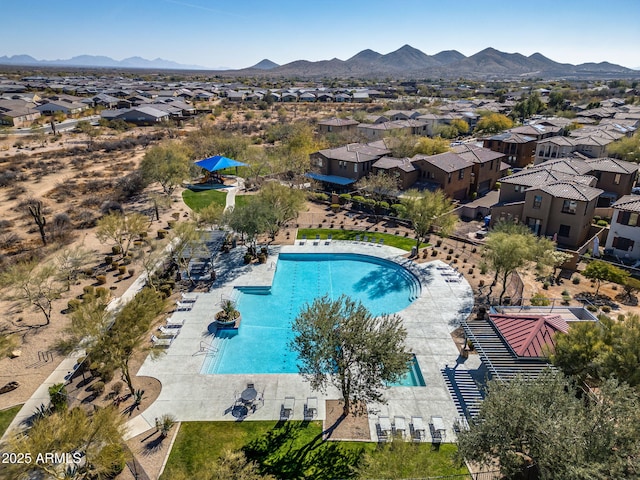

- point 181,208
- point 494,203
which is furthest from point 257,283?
point 494,203

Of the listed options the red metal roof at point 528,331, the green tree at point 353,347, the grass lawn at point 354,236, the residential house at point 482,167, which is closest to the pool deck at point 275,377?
the green tree at point 353,347

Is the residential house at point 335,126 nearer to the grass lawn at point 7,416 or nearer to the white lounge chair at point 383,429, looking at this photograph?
the white lounge chair at point 383,429

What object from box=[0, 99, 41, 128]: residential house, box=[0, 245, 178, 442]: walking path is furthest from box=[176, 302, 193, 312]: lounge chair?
box=[0, 99, 41, 128]: residential house

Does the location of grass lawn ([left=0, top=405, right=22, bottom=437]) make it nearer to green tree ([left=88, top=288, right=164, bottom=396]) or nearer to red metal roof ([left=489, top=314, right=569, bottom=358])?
green tree ([left=88, top=288, right=164, bottom=396])

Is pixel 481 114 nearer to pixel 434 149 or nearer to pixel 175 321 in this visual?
pixel 434 149

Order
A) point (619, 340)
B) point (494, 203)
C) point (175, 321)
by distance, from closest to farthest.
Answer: point (619, 340)
point (175, 321)
point (494, 203)

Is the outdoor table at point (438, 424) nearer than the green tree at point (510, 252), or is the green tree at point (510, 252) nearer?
the outdoor table at point (438, 424)
